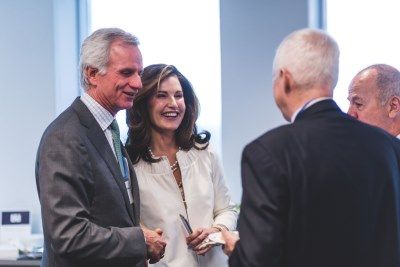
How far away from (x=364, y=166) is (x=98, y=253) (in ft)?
2.74

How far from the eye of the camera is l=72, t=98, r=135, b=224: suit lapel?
1969 mm

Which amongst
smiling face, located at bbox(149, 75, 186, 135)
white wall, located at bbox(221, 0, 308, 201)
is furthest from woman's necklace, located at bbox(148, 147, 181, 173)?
white wall, located at bbox(221, 0, 308, 201)

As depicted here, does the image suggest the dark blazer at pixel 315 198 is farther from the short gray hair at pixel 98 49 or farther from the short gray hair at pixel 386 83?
the short gray hair at pixel 386 83

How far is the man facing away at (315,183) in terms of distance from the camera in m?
1.45

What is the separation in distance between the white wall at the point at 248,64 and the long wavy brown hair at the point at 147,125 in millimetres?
1212

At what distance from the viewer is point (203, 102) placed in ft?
13.3

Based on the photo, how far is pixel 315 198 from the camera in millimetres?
1448

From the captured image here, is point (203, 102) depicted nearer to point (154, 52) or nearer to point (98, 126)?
point (154, 52)

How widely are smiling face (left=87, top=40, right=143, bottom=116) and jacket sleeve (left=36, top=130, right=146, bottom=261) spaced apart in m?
0.22

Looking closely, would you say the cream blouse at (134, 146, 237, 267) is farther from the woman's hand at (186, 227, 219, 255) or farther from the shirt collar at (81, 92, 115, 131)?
the shirt collar at (81, 92, 115, 131)

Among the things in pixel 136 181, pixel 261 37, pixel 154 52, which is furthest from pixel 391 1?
pixel 136 181

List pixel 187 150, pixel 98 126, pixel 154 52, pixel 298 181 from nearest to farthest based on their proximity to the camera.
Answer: pixel 298 181 < pixel 98 126 < pixel 187 150 < pixel 154 52

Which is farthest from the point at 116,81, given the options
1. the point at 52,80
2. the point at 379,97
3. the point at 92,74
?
the point at 52,80

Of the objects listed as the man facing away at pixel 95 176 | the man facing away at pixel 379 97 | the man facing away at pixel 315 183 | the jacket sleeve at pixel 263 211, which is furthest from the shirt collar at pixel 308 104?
the man facing away at pixel 379 97
